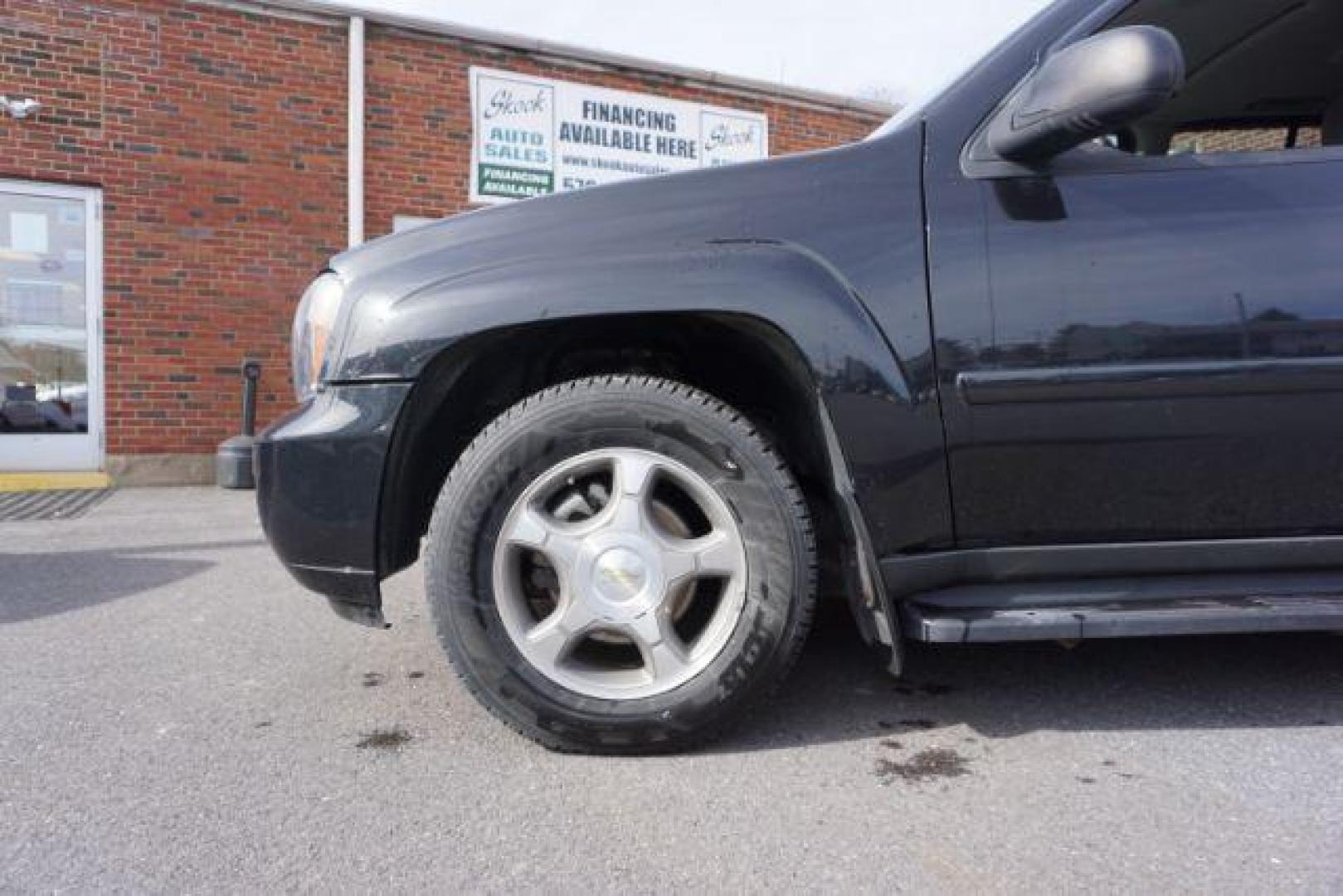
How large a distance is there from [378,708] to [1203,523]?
6.90 feet

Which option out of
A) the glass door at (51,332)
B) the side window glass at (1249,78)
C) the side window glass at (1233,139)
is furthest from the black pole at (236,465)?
the glass door at (51,332)

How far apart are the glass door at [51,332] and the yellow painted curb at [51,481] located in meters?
0.16

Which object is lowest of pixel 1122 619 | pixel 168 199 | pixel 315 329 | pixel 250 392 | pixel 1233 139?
pixel 1122 619

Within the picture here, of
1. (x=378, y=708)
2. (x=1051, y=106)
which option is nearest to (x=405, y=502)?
(x=378, y=708)

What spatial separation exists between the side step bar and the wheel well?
37 cm

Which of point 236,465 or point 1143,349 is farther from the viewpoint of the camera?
point 236,465

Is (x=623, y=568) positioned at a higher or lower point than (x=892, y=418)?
lower

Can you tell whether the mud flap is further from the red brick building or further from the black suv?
the red brick building

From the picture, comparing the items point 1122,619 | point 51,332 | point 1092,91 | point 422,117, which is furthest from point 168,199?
point 1122,619

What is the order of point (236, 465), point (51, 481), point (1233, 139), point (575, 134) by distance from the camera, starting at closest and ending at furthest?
point (236, 465) < point (1233, 139) < point (51, 481) < point (575, 134)

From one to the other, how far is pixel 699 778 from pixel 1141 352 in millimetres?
1380

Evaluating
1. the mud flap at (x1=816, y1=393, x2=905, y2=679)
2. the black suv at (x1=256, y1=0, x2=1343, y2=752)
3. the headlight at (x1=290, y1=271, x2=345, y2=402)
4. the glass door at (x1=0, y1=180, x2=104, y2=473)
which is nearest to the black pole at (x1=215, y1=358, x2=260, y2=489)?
the headlight at (x1=290, y1=271, x2=345, y2=402)

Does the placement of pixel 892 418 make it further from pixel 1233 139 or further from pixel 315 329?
pixel 1233 139

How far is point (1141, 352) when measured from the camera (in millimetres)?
1963
